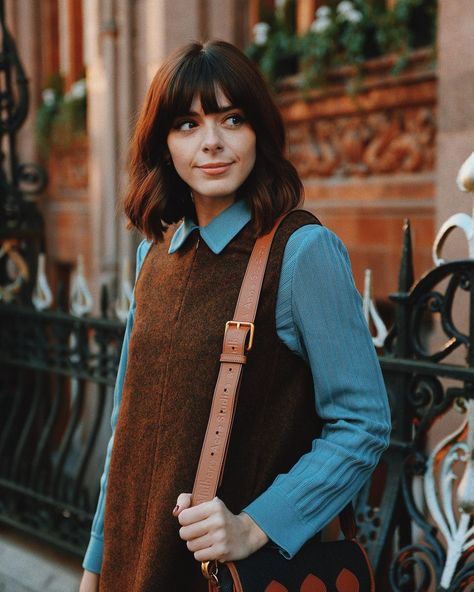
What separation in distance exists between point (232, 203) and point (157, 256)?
0.80ft

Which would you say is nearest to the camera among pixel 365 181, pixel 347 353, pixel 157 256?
pixel 347 353

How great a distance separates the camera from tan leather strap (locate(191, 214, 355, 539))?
5.21 feet

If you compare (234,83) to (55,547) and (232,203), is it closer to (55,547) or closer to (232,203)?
(232,203)

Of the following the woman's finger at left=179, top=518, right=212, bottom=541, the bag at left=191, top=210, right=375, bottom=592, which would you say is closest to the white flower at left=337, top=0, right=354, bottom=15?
the bag at left=191, top=210, right=375, bottom=592

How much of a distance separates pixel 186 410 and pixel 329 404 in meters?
0.30

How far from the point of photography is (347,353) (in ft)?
5.15

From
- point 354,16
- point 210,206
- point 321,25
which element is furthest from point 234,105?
point 321,25

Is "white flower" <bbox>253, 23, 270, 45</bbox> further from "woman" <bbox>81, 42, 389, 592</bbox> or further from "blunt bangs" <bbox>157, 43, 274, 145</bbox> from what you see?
"blunt bangs" <bbox>157, 43, 274, 145</bbox>

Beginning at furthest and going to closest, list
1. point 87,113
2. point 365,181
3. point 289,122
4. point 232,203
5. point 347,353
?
point 87,113, point 289,122, point 365,181, point 232,203, point 347,353

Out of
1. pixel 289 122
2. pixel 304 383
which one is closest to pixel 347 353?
pixel 304 383

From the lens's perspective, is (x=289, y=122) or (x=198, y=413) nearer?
(x=198, y=413)

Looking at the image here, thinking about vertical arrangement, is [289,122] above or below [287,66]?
below

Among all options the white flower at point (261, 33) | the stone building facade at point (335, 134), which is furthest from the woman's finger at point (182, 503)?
the white flower at point (261, 33)

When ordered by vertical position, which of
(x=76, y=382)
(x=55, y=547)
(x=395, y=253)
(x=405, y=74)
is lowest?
(x=55, y=547)
